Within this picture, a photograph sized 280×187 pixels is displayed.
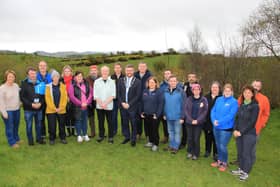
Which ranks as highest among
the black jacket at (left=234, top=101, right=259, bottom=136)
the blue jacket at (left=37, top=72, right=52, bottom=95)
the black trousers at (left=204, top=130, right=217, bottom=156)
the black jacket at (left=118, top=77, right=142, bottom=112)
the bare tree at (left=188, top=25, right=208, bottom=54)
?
the bare tree at (left=188, top=25, right=208, bottom=54)

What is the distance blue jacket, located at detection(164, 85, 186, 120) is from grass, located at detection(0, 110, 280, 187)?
107 centimetres

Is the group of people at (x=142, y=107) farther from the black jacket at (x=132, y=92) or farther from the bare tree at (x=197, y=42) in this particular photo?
the bare tree at (x=197, y=42)

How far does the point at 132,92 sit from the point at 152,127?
1.05 m

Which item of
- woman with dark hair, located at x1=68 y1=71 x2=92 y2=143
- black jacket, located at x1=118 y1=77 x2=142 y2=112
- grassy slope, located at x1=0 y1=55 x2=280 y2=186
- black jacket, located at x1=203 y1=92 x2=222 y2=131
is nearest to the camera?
grassy slope, located at x1=0 y1=55 x2=280 y2=186

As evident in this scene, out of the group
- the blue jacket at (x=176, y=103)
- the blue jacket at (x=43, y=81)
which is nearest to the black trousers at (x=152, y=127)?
the blue jacket at (x=176, y=103)

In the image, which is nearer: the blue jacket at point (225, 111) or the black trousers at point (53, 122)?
the blue jacket at point (225, 111)

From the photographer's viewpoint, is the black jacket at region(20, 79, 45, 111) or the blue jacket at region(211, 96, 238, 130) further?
the black jacket at region(20, 79, 45, 111)

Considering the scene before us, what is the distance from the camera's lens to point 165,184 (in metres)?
4.87

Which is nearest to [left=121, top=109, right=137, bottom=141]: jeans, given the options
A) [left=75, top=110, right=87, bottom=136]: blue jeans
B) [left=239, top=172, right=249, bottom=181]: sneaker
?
[left=75, top=110, right=87, bottom=136]: blue jeans

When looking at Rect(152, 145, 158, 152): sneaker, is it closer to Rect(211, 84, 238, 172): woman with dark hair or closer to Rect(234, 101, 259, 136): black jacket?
Rect(211, 84, 238, 172): woman with dark hair

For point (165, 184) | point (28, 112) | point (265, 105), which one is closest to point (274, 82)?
point (265, 105)

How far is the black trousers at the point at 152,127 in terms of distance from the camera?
251 inches

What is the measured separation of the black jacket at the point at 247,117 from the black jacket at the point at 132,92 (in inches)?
101

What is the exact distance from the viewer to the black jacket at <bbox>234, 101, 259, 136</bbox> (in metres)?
4.94
